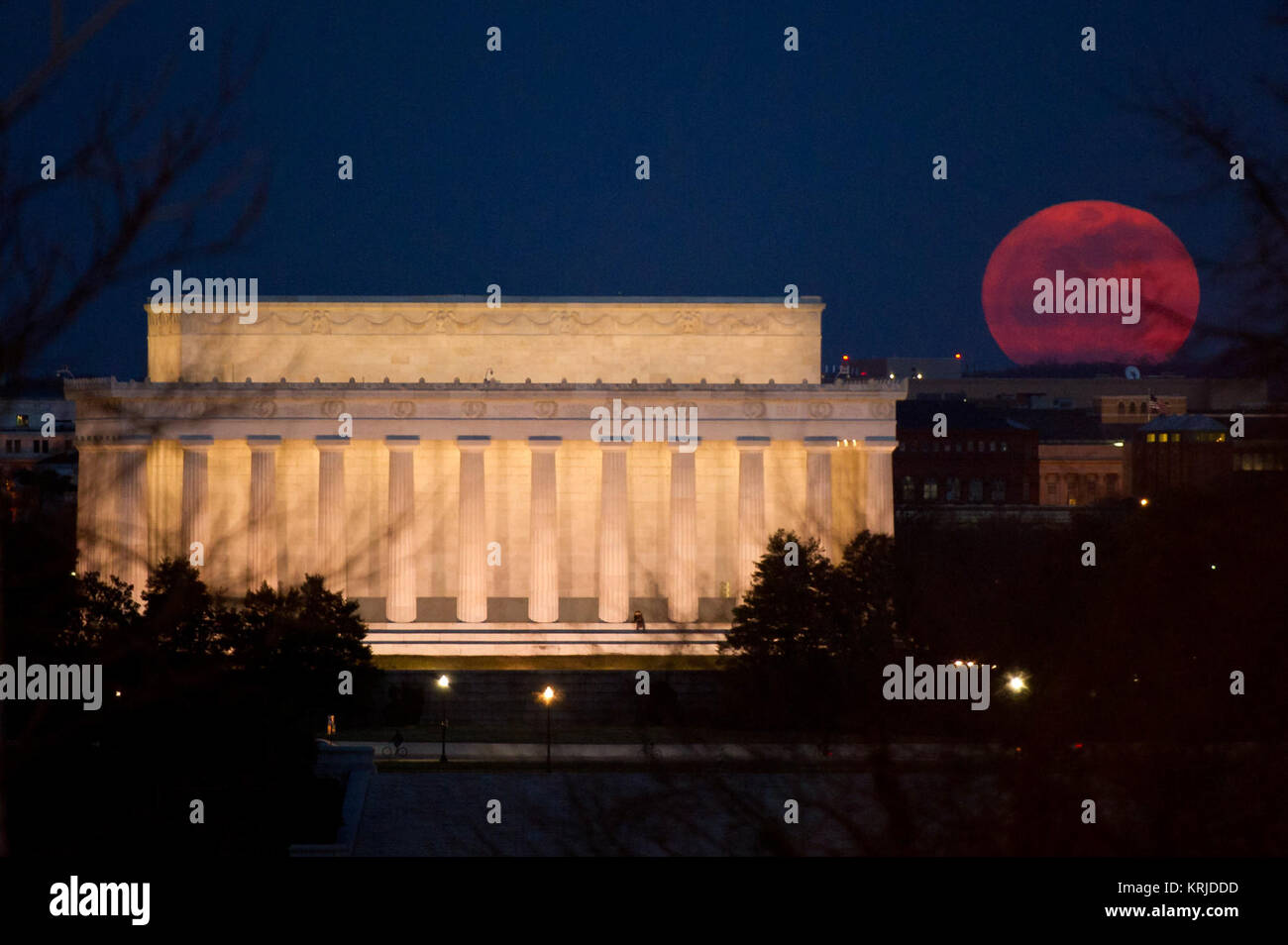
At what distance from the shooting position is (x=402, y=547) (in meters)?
74.2

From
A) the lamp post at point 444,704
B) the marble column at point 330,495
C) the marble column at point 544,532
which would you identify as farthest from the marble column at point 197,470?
the marble column at point 544,532

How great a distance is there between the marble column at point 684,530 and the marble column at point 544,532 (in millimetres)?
6086

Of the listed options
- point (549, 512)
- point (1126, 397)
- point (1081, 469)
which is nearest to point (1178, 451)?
point (1081, 469)

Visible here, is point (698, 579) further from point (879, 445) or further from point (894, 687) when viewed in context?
point (894, 687)

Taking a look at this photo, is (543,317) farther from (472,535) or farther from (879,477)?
(879,477)

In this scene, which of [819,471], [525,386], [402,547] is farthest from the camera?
[819,471]

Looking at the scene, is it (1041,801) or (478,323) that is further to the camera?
(478,323)

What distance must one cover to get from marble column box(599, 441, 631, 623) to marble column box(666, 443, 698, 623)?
2.55 meters

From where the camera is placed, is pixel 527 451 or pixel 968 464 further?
pixel 968 464

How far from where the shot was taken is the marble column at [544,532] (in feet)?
244

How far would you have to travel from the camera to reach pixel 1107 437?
15525 cm

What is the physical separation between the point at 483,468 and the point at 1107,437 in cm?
9914

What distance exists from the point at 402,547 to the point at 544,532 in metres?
7.29
